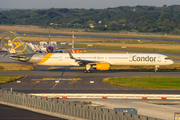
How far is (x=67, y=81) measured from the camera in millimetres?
48531

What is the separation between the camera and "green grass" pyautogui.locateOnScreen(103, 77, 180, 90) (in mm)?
43500

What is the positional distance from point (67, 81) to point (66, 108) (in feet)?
70.5

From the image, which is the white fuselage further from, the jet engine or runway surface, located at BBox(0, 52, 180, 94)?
the jet engine

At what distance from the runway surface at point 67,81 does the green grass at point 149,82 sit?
2029mm

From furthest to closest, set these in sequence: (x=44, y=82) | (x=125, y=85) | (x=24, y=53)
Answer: (x=24, y=53) → (x=44, y=82) → (x=125, y=85)

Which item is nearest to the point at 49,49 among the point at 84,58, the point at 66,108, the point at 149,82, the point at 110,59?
the point at 84,58

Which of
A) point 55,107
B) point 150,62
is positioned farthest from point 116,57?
point 55,107

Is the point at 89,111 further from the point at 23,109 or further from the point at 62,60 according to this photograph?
the point at 62,60

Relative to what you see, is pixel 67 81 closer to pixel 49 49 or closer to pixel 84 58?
pixel 84 58

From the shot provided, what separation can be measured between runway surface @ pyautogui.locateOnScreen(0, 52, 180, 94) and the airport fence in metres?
8.95

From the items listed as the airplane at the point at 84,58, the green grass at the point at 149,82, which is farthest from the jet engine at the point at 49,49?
the green grass at the point at 149,82

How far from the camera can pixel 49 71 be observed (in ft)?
196

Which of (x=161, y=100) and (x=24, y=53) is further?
(x=24, y=53)

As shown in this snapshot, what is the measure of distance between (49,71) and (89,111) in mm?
35512
